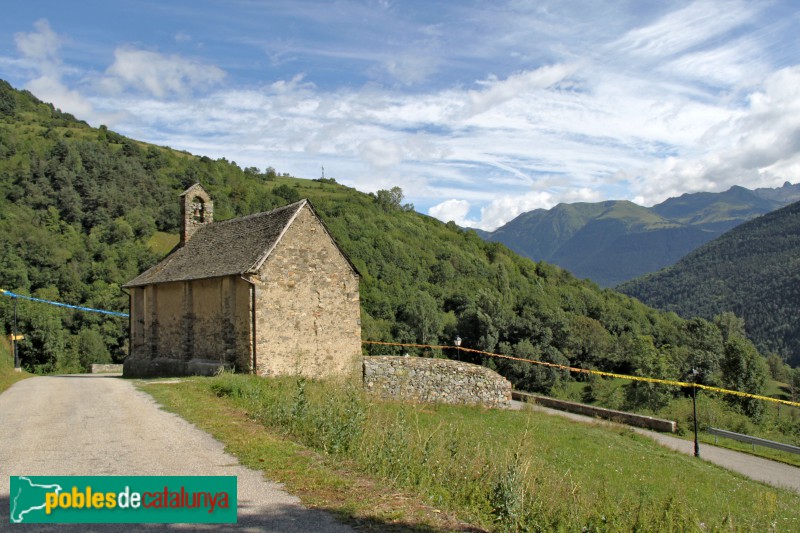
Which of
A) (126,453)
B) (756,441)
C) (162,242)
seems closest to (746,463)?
(756,441)

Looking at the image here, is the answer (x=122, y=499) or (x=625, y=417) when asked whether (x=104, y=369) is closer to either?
(x=625, y=417)

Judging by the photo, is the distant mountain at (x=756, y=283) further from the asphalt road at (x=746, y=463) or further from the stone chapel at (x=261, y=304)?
the stone chapel at (x=261, y=304)

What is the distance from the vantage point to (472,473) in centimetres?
818

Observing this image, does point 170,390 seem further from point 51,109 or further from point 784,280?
point 784,280

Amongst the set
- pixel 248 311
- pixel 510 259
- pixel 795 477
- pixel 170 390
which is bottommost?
pixel 795 477

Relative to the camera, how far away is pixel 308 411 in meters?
11.1

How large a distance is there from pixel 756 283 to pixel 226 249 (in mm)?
Result: 163961

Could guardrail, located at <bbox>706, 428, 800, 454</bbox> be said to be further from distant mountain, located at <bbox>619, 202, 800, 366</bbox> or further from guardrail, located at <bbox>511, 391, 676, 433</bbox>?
distant mountain, located at <bbox>619, 202, 800, 366</bbox>

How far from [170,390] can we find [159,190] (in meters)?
77.9

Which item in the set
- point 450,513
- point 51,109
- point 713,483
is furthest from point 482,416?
point 51,109

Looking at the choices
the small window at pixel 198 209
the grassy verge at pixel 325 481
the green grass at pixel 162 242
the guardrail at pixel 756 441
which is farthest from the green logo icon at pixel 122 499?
the green grass at pixel 162 242

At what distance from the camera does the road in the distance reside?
20.1 ft

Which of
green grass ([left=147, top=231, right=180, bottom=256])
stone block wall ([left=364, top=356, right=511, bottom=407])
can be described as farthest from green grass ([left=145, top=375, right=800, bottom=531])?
green grass ([left=147, top=231, right=180, bottom=256])

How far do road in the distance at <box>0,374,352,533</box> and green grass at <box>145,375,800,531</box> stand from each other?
0.46m
